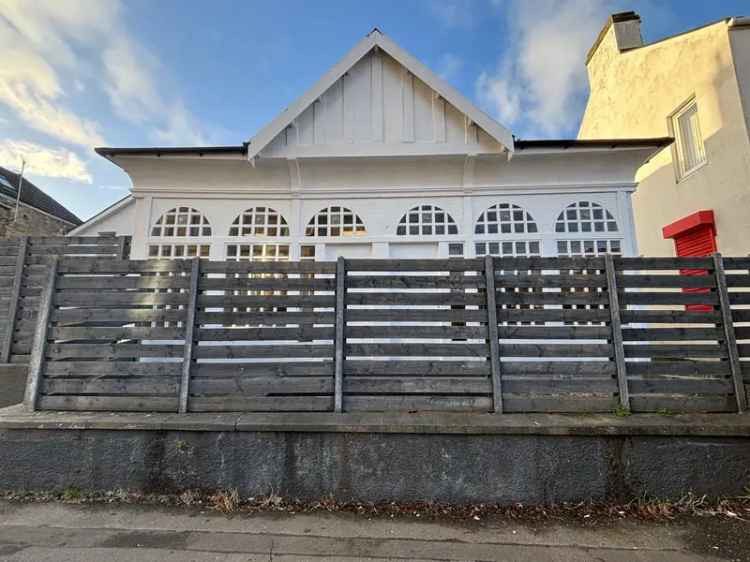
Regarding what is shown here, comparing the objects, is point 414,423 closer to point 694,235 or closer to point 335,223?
point 335,223

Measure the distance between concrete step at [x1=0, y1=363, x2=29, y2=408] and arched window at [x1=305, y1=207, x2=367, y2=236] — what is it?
4.25 m

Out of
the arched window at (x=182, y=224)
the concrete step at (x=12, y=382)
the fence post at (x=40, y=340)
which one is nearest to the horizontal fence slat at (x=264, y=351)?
the fence post at (x=40, y=340)

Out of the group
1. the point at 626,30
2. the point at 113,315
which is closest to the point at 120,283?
the point at 113,315

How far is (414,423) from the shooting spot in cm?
274

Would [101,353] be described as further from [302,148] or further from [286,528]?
[302,148]

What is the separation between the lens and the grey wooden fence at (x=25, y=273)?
4.59 m

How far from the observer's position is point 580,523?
8.09ft

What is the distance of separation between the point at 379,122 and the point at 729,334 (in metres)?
5.08

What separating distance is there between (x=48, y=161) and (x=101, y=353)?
14427 millimetres

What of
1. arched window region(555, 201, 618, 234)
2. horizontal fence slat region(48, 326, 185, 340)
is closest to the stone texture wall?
horizontal fence slat region(48, 326, 185, 340)

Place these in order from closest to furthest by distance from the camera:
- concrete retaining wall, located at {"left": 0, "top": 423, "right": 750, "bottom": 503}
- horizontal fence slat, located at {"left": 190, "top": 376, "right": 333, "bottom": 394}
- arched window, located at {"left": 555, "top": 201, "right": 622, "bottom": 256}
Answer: concrete retaining wall, located at {"left": 0, "top": 423, "right": 750, "bottom": 503}
horizontal fence slat, located at {"left": 190, "top": 376, "right": 333, "bottom": 394}
arched window, located at {"left": 555, "top": 201, "right": 622, "bottom": 256}

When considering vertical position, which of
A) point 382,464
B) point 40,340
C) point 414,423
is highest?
point 40,340

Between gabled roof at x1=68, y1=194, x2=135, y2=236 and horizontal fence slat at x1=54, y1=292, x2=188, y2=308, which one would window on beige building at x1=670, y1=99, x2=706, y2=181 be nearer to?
horizontal fence slat at x1=54, y1=292, x2=188, y2=308

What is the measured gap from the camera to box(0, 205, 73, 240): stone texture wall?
11633 mm
